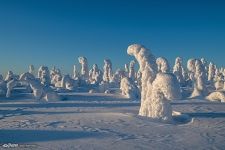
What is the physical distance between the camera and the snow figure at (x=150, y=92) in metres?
20.6

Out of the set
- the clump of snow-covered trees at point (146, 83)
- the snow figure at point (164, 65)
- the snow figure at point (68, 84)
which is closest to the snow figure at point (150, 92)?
the clump of snow-covered trees at point (146, 83)

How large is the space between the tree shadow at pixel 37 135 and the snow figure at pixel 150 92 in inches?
214

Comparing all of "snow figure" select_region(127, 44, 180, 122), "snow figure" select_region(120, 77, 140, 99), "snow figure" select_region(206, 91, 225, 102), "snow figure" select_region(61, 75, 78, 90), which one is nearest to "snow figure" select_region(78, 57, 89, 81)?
"snow figure" select_region(61, 75, 78, 90)

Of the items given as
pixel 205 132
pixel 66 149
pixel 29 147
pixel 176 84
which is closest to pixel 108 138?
pixel 66 149

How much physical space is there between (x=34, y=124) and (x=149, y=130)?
610 cm

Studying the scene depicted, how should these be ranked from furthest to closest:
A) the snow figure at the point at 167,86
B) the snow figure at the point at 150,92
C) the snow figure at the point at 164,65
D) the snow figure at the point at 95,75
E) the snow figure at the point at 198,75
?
1. the snow figure at the point at 95,75
2. the snow figure at the point at 164,65
3. the snow figure at the point at 198,75
4. the snow figure at the point at 150,92
5. the snow figure at the point at 167,86

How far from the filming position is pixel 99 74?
7269 centimetres

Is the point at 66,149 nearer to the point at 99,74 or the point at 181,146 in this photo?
the point at 181,146

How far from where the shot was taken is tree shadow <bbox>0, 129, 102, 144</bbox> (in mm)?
15229

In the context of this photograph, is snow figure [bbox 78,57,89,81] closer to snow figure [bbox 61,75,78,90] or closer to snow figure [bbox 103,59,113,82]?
snow figure [bbox 103,59,113,82]

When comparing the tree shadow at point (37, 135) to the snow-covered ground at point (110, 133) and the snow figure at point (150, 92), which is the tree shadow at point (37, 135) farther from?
the snow figure at point (150, 92)

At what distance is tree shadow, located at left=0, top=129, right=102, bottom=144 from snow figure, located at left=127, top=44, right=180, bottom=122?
5.44 metres

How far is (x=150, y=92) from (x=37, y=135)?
27.0ft

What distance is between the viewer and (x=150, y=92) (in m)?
21.9
